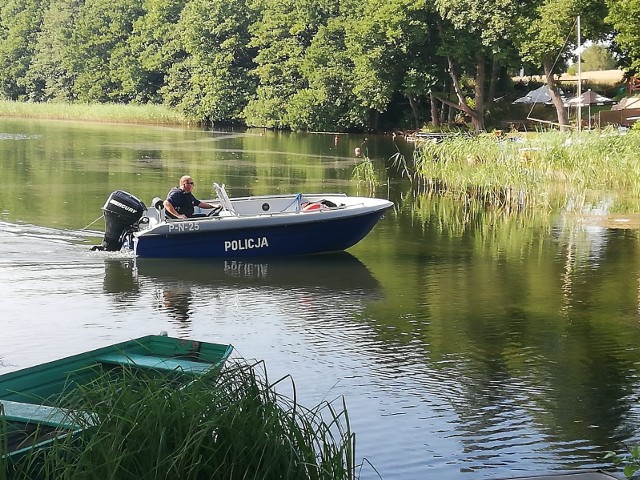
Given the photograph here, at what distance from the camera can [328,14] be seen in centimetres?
6669

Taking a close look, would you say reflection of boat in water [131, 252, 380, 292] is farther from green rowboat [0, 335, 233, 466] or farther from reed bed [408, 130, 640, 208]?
reed bed [408, 130, 640, 208]

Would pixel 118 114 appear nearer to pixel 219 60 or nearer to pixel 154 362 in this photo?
pixel 219 60

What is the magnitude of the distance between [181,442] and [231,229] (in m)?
11.0

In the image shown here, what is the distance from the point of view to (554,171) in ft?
81.6

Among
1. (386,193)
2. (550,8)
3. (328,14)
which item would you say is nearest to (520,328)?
(386,193)

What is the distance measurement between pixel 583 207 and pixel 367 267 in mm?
8413

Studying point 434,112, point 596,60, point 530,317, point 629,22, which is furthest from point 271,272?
point 596,60

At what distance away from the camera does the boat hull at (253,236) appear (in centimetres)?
1612

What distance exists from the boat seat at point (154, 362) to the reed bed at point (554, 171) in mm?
16673

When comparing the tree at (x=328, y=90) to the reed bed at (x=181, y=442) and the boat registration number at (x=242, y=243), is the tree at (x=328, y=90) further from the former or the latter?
the reed bed at (x=181, y=442)

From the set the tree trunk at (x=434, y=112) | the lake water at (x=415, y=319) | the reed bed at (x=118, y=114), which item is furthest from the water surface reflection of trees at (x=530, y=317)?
the reed bed at (x=118, y=114)

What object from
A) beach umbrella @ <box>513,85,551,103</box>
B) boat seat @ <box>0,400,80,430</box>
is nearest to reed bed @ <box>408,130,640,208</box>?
boat seat @ <box>0,400,80,430</box>

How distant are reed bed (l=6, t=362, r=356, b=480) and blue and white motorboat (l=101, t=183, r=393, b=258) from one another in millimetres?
10435

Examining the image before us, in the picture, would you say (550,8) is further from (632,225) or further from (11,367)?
(11,367)
